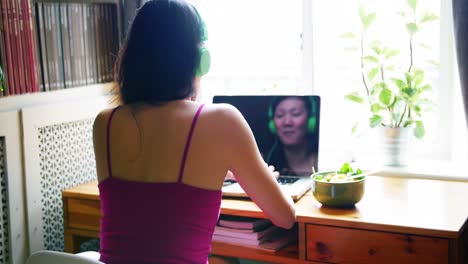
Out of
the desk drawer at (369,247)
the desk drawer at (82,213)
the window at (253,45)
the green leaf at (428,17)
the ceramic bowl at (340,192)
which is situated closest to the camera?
the desk drawer at (369,247)

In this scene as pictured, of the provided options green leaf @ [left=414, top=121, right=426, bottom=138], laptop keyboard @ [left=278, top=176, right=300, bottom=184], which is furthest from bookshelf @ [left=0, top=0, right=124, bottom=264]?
green leaf @ [left=414, top=121, right=426, bottom=138]

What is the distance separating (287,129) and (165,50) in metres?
0.81

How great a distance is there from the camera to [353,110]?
7.90ft

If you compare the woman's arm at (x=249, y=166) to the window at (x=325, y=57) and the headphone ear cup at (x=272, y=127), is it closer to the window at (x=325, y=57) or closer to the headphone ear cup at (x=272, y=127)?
the headphone ear cup at (x=272, y=127)

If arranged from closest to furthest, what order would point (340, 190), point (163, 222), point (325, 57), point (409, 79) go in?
1. point (163, 222)
2. point (340, 190)
3. point (409, 79)
4. point (325, 57)

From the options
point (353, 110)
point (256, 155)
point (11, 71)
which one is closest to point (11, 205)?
point (11, 71)

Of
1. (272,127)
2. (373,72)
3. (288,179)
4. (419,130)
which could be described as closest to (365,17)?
(373,72)

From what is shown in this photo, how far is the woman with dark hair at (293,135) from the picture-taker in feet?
6.69

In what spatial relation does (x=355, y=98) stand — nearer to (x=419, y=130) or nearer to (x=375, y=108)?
(x=375, y=108)

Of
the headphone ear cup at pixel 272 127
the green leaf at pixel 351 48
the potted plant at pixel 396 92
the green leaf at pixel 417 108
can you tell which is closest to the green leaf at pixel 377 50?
the potted plant at pixel 396 92

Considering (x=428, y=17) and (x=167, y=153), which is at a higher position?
(x=428, y=17)

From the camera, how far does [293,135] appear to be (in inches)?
80.9

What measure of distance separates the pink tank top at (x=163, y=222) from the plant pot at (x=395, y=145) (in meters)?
1.07

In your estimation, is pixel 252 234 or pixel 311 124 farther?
pixel 311 124
